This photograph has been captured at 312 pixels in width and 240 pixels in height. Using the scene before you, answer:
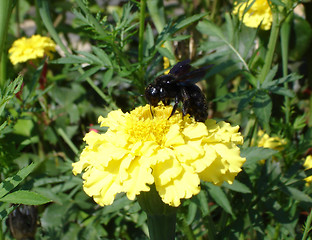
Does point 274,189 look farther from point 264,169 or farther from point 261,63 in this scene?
point 261,63

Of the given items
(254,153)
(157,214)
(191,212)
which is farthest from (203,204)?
(157,214)

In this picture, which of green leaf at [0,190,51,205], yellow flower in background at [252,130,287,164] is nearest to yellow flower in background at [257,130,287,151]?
yellow flower in background at [252,130,287,164]

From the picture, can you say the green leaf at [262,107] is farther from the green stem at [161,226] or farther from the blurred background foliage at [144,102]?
the green stem at [161,226]

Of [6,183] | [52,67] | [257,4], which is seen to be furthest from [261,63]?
[52,67]

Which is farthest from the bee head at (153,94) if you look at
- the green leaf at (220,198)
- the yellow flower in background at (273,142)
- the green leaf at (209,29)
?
the yellow flower in background at (273,142)

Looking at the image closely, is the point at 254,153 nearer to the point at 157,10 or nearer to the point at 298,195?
the point at 298,195

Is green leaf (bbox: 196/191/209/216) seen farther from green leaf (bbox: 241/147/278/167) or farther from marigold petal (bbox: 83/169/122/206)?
marigold petal (bbox: 83/169/122/206)
